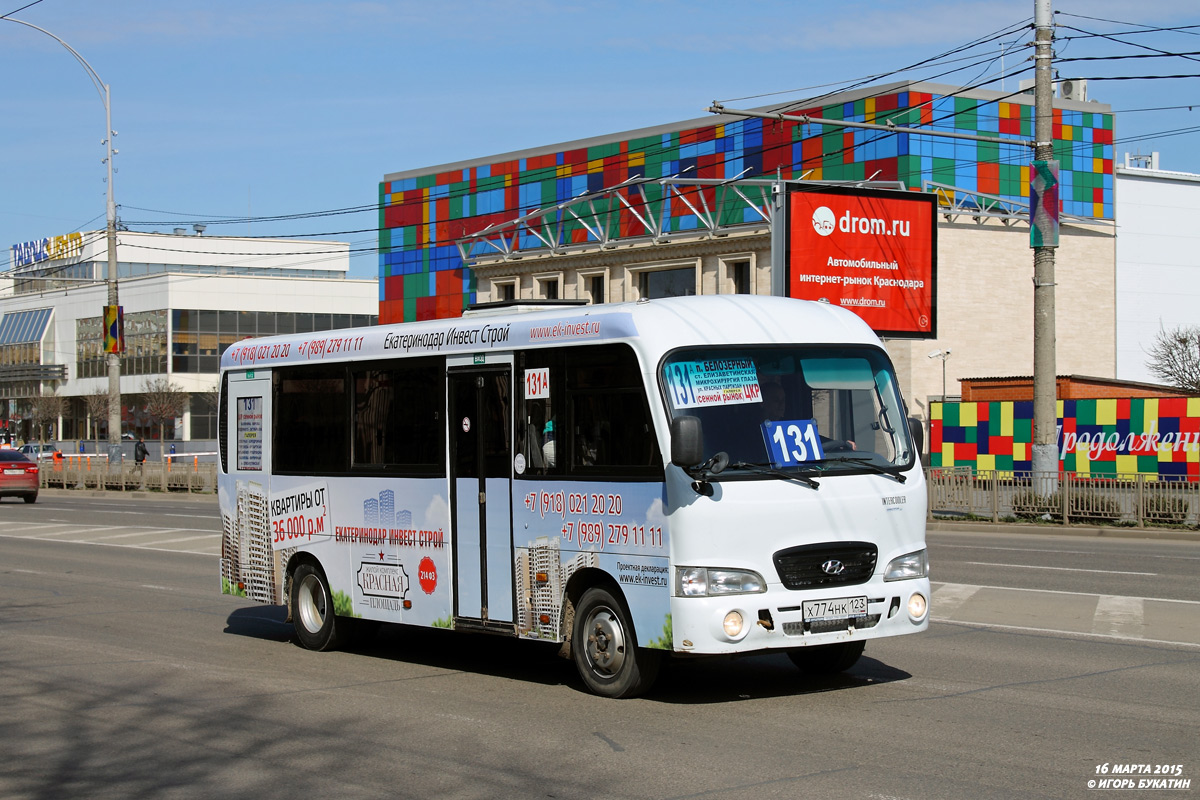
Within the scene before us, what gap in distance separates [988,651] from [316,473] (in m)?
5.87

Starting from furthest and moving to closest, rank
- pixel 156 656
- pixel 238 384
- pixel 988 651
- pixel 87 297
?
pixel 87 297, pixel 238 384, pixel 156 656, pixel 988 651

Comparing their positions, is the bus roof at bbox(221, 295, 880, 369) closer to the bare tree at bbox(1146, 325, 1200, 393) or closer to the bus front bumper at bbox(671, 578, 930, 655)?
the bus front bumper at bbox(671, 578, 930, 655)

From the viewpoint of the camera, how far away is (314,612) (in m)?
12.0

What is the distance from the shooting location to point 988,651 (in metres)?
10.7

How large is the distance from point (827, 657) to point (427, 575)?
317cm

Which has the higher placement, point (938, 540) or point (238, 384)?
point (238, 384)

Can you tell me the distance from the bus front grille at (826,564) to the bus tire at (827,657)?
1033 mm

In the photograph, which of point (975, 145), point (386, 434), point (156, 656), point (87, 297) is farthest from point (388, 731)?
point (87, 297)

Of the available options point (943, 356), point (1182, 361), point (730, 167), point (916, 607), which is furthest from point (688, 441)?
point (1182, 361)

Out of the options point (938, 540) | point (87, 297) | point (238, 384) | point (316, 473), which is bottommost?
point (938, 540)

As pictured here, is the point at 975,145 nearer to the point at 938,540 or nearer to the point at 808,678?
the point at 938,540

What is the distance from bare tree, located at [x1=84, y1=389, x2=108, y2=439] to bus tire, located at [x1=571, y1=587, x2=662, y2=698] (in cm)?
8217

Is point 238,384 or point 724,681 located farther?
point 238,384

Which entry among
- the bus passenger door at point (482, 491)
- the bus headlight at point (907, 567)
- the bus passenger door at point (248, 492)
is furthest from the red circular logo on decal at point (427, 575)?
the bus headlight at point (907, 567)
